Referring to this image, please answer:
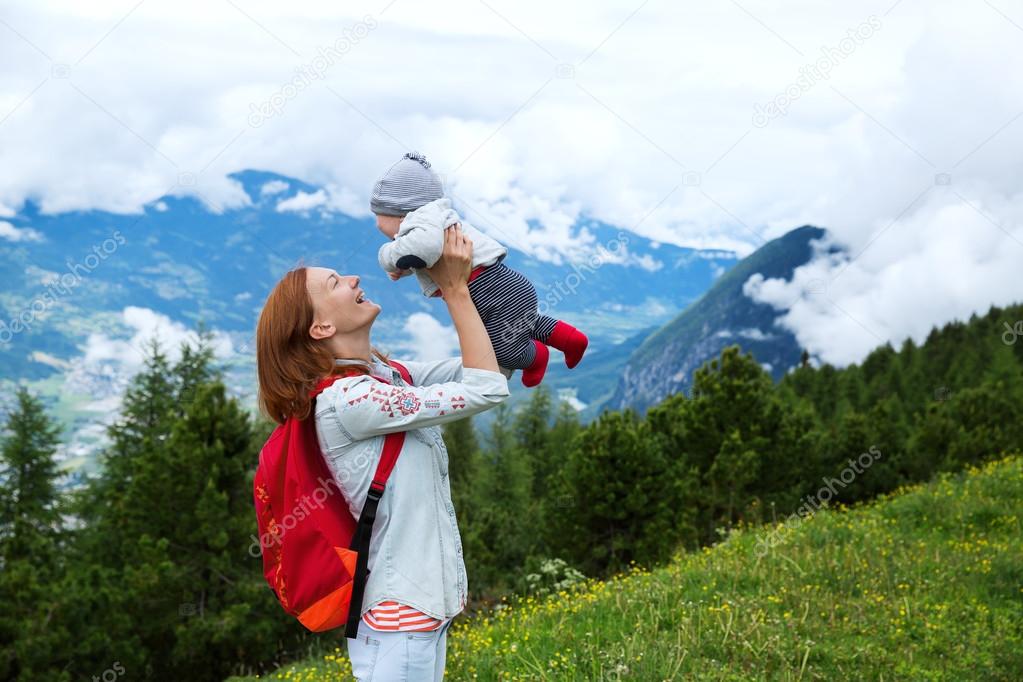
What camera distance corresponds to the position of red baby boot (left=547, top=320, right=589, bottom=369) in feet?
10.5

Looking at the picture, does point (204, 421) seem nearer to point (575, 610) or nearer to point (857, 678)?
point (575, 610)

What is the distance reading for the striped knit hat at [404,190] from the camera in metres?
2.93

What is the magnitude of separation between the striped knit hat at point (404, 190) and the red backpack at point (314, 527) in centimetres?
59

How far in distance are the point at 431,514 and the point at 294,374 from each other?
2.05ft

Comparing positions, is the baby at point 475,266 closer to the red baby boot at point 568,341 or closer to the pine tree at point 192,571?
the red baby boot at point 568,341

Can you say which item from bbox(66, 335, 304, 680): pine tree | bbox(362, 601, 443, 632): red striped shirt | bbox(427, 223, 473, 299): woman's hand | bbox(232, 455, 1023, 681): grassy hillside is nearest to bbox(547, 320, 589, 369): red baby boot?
bbox(427, 223, 473, 299): woman's hand

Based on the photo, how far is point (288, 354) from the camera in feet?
9.41

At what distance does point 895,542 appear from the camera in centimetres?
909

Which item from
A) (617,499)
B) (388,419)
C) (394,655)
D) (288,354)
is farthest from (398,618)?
(617,499)

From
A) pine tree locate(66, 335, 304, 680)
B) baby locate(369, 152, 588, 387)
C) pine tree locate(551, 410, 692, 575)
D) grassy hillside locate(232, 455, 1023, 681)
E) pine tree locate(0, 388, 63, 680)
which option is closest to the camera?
baby locate(369, 152, 588, 387)

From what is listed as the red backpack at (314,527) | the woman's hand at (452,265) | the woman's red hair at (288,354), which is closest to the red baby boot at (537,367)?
the woman's hand at (452,265)

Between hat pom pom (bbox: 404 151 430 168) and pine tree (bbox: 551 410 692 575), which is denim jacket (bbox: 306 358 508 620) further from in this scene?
pine tree (bbox: 551 410 692 575)

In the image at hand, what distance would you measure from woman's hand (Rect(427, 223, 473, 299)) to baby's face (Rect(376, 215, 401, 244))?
230mm

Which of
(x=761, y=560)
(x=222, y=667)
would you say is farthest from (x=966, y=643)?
(x=222, y=667)
